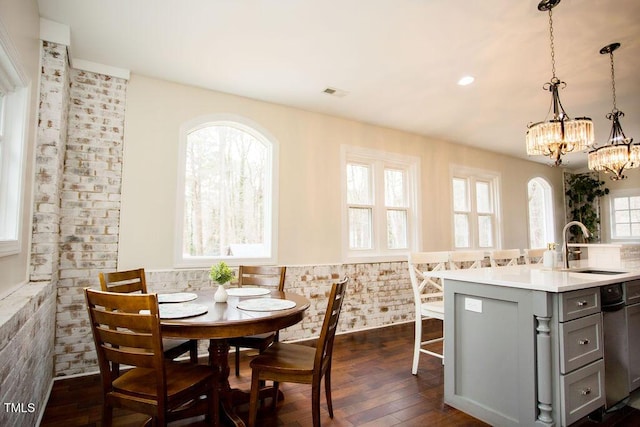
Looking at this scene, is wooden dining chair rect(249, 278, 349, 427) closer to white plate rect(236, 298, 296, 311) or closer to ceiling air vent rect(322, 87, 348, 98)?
white plate rect(236, 298, 296, 311)

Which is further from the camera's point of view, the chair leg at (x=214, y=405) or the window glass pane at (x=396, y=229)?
the window glass pane at (x=396, y=229)

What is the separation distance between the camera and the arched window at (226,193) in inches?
144

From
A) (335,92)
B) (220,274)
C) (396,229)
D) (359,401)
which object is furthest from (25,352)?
(396,229)

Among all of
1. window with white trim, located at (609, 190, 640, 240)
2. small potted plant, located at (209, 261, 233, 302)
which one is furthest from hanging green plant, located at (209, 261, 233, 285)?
window with white trim, located at (609, 190, 640, 240)

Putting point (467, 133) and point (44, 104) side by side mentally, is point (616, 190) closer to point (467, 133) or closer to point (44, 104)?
point (467, 133)

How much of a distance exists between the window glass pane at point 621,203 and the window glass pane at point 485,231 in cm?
349

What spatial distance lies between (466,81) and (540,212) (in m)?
5.12

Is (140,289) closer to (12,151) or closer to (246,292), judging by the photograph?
(246,292)

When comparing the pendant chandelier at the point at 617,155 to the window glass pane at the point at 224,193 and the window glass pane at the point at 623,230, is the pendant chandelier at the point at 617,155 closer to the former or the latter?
the window glass pane at the point at 224,193

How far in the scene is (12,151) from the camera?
2125 mm

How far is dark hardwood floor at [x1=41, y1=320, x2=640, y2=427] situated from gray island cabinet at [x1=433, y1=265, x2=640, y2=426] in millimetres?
221

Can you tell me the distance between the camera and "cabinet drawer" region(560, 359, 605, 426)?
1.94 metres

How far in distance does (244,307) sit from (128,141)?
2.27 metres

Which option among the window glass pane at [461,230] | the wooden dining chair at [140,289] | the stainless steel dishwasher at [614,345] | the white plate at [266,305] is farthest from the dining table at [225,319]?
the window glass pane at [461,230]
